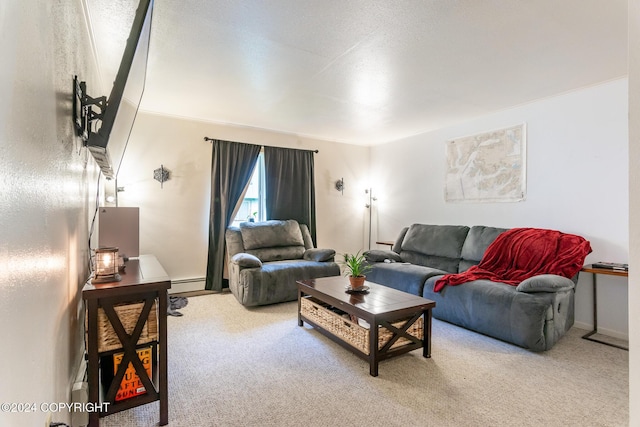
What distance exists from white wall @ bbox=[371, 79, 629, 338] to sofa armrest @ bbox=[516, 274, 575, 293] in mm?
710

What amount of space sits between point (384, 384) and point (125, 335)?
1.57 metres

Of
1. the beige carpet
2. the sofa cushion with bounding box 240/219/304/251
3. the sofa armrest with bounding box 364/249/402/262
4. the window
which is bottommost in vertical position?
the beige carpet

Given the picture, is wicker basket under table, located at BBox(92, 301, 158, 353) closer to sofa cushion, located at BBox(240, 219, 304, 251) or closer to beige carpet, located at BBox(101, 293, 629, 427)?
beige carpet, located at BBox(101, 293, 629, 427)

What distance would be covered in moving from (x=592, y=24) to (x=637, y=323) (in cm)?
222

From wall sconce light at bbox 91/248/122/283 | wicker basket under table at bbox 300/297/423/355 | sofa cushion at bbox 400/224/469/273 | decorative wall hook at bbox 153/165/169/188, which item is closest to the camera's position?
wall sconce light at bbox 91/248/122/283

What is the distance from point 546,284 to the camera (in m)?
2.54

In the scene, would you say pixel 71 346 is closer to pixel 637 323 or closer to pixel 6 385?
pixel 6 385

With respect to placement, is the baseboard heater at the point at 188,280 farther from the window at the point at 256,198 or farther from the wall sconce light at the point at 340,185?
the wall sconce light at the point at 340,185

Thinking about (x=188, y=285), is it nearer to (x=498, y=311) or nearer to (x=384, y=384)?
(x=384, y=384)

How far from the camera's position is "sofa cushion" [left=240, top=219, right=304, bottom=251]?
4270 mm

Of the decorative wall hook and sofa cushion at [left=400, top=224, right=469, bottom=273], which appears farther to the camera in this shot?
the decorative wall hook

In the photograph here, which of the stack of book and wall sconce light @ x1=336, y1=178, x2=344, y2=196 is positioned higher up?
wall sconce light @ x1=336, y1=178, x2=344, y2=196

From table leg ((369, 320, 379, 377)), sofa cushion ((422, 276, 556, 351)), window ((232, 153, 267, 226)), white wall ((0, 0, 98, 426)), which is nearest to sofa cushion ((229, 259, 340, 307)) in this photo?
window ((232, 153, 267, 226))

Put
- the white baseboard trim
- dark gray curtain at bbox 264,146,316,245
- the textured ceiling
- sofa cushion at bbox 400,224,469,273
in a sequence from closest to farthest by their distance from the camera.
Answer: the textured ceiling < the white baseboard trim < sofa cushion at bbox 400,224,469,273 < dark gray curtain at bbox 264,146,316,245
